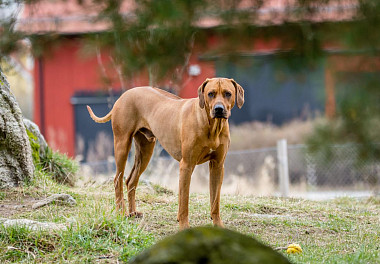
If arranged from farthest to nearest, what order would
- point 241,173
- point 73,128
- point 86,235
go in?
point 73,128 → point 241,173 → point 86,235

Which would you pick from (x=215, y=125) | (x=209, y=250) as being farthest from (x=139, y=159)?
(x=209, y=250)

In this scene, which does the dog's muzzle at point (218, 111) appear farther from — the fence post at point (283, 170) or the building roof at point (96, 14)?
the fence post at point (283, 170)

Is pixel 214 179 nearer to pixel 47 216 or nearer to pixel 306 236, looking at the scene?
pixel 306 236

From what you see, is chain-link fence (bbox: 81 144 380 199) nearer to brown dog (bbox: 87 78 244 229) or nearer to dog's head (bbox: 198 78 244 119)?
brown dog (bbox: 87 78 244 229)

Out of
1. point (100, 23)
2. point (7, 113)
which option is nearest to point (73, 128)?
point (7, 113)

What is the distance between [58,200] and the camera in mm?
6262

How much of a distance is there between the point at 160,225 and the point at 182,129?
1.09 m

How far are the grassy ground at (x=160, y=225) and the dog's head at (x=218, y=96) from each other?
1.31 metres

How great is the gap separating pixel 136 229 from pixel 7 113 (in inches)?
110

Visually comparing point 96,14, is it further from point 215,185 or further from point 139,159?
point 139,159

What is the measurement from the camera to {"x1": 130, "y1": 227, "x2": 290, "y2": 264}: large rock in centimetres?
241

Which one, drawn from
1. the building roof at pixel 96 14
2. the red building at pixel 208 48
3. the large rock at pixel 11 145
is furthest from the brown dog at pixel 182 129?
the building roof at pixel 96 14

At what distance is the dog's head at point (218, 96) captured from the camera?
16.7ft

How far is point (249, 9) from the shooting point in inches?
91.6
